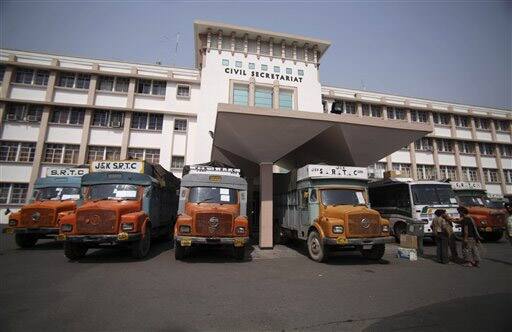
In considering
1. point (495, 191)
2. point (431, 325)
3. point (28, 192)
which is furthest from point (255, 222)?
point (495, 191)

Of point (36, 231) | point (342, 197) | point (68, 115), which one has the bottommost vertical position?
point (36, 231)

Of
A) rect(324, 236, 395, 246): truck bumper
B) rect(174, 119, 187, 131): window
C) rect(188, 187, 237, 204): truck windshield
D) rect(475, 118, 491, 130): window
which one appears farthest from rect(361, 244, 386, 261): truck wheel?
rect(475, 118, 491, 130): window

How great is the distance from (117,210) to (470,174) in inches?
1418

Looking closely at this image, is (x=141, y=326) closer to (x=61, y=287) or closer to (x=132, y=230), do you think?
(x=61, y=287)

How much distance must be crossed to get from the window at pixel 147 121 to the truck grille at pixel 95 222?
1625 centimetres

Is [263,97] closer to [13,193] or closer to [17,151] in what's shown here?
[17,151]

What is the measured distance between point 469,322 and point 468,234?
5.64 meters

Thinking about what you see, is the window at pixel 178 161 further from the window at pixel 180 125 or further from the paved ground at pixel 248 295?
the paved ground at pixel 248 295

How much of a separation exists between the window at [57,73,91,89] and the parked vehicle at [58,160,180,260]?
1666 cm

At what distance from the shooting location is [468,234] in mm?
8781

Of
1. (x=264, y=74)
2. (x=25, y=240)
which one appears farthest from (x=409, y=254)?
(x=264, y=74)

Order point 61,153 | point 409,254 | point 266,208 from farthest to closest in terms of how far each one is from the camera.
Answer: point 61,153
point 266,208
point 409,254

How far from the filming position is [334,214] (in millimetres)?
9211

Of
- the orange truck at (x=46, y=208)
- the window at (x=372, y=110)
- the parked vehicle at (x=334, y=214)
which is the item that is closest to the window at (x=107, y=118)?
the orange truck at (x=46, y=208)
